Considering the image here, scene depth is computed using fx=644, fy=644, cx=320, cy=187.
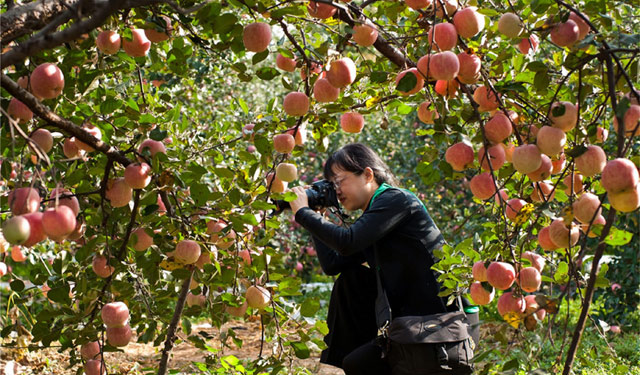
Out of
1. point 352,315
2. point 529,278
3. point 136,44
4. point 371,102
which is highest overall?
point 136,44

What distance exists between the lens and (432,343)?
1935 mm

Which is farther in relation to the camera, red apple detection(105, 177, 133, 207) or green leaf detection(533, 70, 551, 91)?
red apple detection(105, 177, 133, 207)

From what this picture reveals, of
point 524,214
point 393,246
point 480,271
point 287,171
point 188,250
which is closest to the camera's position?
point 524,214

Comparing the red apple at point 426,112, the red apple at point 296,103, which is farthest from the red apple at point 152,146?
the red apple at point 426,112

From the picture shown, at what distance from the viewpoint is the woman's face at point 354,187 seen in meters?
2.37

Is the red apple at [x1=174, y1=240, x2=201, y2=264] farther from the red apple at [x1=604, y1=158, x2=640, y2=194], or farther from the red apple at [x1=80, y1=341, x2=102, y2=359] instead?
the red apple at [x1=604, y1=158, x2=640, y2=194]

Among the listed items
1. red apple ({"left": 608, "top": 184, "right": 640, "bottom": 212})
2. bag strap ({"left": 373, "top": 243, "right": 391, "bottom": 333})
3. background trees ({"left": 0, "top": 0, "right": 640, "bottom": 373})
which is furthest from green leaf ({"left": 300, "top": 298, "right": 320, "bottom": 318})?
red apple ({"left": 608, "top": 184, "right": 640, "bottom": 212})

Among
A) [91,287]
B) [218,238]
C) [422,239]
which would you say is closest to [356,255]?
[422,239]

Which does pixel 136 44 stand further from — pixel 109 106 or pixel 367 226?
pixel 367 226

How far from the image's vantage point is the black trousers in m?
2.12

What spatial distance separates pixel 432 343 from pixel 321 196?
69 centimetres

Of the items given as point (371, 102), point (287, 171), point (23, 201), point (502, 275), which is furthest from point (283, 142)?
point (23, 201)

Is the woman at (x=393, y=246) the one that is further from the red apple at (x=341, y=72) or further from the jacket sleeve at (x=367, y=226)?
the red apple at (x=341, y=72)

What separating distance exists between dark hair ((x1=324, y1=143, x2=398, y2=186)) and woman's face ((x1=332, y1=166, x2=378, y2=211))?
0.02 metres
